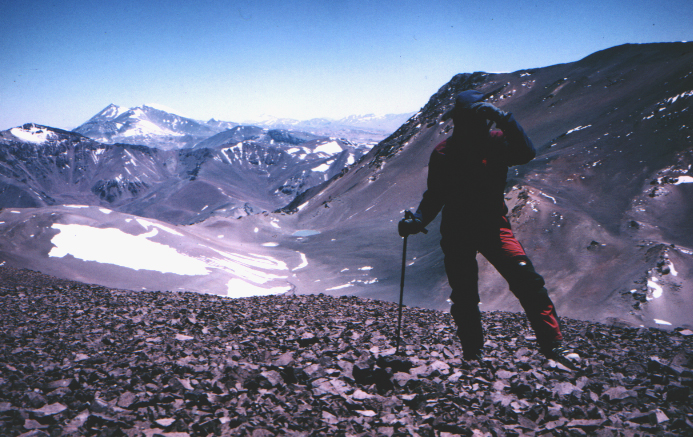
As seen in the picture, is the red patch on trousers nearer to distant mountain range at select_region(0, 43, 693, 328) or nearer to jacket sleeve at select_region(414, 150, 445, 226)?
distant mountain range at select_region(0, 43, 693, 328)

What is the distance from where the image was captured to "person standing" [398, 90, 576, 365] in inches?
164

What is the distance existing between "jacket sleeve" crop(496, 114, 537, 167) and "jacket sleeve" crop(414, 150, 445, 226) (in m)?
0.78

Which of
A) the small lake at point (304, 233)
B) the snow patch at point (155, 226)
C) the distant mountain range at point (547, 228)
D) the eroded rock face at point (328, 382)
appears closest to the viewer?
the eroded rock face at point (328, 382)

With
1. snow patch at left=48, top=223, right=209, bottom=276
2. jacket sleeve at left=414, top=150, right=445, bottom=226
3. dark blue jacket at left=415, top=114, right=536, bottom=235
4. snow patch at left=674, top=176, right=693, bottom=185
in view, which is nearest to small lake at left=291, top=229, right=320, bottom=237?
snow patch at left=48, top=223, right=209, bottom=276

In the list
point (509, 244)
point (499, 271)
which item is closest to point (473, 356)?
point (499, 271)

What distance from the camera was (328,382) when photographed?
417 cm

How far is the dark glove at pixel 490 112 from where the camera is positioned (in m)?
4.19

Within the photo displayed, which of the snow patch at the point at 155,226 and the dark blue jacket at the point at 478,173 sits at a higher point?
the snow patch at the point at 155,226

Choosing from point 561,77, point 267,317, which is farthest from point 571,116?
point 267,317

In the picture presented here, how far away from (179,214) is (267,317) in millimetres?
195702

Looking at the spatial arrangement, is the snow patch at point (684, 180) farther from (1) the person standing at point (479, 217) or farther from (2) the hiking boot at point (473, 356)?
(2) the hiking boot at point (473, 356)

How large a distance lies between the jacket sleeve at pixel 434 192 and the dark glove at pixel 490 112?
666mm

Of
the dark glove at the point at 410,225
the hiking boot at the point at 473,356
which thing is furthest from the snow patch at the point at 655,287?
the dark glove at the point at 410,225

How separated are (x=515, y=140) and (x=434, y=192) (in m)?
1.06
